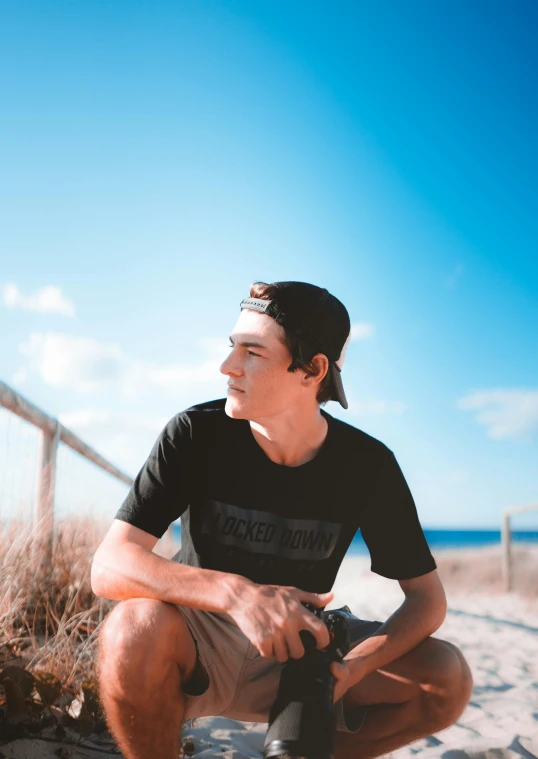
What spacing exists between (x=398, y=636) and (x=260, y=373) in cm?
91

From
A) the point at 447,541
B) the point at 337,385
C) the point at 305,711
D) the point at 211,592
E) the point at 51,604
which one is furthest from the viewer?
the point at 447,541

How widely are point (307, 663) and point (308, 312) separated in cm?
111

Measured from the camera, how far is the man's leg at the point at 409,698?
1938 millimetres

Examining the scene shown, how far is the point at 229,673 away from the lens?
187 centimetres

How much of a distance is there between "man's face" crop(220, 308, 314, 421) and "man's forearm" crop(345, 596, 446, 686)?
0.74 meters

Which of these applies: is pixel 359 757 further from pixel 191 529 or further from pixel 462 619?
pixel 462 619

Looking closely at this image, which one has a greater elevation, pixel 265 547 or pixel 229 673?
pixel 265 547

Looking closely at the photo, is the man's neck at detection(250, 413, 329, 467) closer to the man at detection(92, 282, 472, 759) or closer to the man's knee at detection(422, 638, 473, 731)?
the man at detection(92, 282, 472, 759)

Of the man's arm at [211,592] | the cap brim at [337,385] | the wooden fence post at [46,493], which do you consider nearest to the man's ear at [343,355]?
the cap brim at [337,385]

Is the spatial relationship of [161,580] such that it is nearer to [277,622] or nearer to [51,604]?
[277,622]

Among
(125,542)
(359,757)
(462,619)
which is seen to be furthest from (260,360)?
(462,619)

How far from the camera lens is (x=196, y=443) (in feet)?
6.50

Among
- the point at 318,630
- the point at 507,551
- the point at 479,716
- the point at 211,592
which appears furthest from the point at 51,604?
the point at 507,551

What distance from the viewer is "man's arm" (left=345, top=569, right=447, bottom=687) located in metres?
1.82
